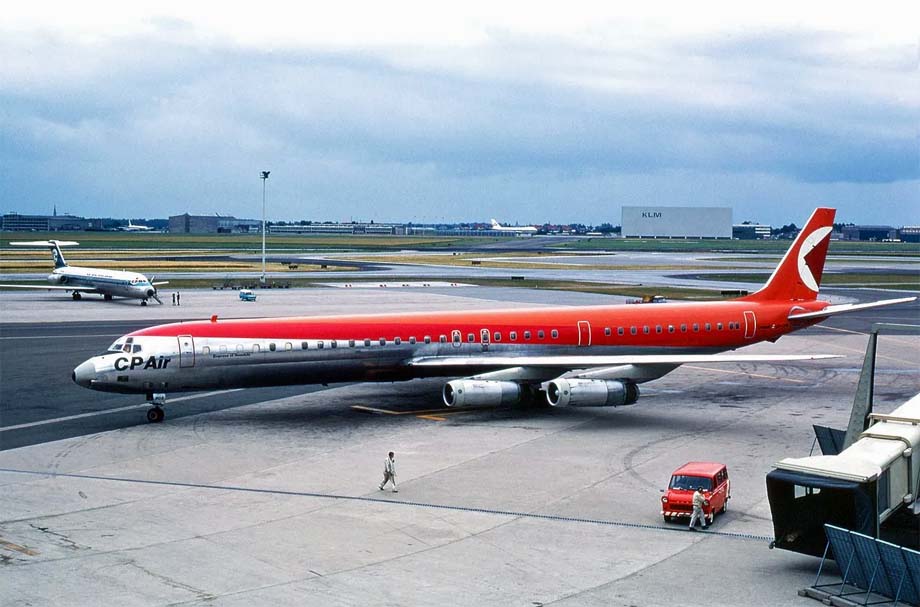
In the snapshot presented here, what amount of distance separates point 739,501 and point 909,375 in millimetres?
27427

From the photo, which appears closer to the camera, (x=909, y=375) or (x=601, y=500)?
→ (x=601, y=500)

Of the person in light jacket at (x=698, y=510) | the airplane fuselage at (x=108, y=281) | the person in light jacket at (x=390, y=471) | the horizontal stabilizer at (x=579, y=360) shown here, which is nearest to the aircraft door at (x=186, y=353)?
the horizontal stabilizer at (x=579, y=360)

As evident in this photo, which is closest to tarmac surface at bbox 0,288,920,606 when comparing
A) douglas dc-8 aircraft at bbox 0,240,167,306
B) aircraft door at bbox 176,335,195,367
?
aircraft door at bbox 176,335,195,367

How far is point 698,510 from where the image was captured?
25.5 m

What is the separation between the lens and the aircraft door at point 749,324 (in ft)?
160

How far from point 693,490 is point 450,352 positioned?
17.7 metres

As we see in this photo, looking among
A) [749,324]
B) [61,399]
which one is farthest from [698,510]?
[61,399]

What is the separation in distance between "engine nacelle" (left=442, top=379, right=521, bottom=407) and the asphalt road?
Answer: 9.92 metres

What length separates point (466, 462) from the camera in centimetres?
3294

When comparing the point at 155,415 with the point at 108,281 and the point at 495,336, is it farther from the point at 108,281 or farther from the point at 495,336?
the point at 108,281

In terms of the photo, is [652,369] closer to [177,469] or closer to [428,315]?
[428,315]

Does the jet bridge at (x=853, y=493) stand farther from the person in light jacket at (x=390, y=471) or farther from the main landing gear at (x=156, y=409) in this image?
the main landing gear at (x=156, y=409)

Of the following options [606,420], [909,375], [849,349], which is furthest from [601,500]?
[849,349]

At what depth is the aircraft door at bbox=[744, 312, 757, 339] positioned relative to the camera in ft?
160
